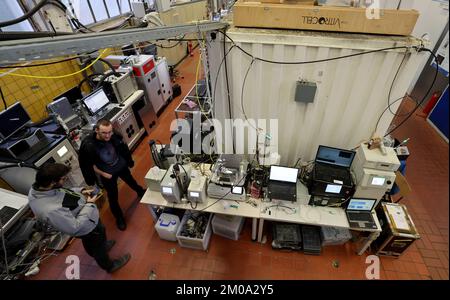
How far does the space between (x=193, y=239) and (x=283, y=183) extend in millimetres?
1255

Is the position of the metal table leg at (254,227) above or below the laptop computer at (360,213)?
below

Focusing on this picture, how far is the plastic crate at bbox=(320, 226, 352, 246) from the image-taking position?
2.64m

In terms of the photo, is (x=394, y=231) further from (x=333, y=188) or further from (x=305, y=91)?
(x=305, y=91)

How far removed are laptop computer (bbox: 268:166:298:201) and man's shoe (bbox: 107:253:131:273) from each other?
6.30 feet

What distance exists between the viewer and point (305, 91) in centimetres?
219

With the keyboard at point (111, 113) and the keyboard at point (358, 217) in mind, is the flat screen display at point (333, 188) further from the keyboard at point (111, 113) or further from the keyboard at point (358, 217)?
the keyboard at point (111, 113)

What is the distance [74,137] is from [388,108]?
4062 mm

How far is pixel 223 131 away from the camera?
2.75 meters

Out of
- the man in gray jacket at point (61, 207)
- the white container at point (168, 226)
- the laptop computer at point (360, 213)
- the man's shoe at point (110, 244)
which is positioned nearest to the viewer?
the man in gray jacket at point (61, 207)

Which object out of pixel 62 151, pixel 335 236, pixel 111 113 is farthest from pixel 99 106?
pixel 335 236

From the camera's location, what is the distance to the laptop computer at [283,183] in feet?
7.85

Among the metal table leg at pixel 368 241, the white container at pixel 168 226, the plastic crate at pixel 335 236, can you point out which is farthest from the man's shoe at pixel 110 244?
the metal table leg at pixel 368 241

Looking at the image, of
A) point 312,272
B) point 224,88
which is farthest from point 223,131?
point 312,272

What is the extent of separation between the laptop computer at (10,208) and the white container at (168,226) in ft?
4.80
